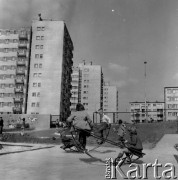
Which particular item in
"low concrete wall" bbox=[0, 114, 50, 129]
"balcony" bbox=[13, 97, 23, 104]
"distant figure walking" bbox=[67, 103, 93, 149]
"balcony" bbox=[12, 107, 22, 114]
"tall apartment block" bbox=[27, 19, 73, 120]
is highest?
"tall apartment block" bbox=[27, 19, 73, 120]

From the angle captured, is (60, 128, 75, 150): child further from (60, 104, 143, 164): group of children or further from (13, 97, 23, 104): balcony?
(13, 97, 23, 104): balcony

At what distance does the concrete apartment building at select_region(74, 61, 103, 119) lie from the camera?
150m

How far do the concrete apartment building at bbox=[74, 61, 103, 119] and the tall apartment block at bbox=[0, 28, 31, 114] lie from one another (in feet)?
205

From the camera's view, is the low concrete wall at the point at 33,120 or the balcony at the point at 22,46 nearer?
the low concrete wall at the point at 33,120

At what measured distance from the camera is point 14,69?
300 ft

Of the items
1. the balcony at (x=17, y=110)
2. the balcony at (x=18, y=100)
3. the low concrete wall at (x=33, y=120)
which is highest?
the balcony at (x=18, y=100)

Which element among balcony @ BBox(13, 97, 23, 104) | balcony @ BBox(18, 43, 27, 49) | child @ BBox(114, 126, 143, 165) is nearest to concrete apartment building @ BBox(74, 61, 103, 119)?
balcony @ BBox(18, 43, 27, 49)

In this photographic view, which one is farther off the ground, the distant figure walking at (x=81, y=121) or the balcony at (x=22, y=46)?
the balcony at (x=22, y=46)

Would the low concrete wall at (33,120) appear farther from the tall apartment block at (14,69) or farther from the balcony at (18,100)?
the balcony at (18,100)

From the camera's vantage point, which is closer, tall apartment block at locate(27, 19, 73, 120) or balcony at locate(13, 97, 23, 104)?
tall apartment block at locate(27, 19, 73, 120)

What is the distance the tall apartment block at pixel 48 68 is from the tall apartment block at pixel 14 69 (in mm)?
1993

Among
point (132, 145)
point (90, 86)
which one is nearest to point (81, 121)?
point (132, 145)

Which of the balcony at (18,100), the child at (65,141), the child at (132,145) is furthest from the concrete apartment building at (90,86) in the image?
the child at (132,145)

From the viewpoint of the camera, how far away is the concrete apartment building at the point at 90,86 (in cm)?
14988
